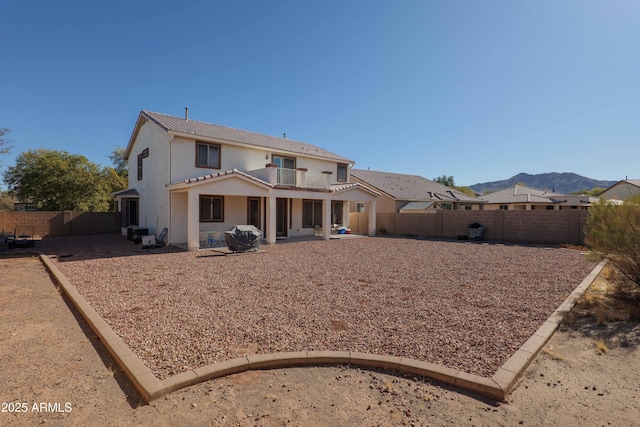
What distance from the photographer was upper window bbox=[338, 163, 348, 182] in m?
22.1

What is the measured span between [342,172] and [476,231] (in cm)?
953

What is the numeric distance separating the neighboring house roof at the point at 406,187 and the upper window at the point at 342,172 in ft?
22.7

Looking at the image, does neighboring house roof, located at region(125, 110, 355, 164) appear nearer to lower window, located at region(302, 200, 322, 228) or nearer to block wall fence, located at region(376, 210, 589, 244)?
Result: lower window, located at region(302, 200, 322, 228)

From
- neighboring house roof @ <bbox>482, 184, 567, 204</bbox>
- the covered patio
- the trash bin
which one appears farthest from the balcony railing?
neighboring house roof @ <bbox>482, 184, 567, 204</bbox>

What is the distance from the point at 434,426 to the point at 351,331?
1967mm

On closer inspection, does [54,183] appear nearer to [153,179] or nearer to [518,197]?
[153,179]

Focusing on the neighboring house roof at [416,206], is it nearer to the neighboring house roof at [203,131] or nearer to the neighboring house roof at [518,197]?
the neighboring house roof at [203,131]

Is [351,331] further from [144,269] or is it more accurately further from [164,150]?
[164,150]

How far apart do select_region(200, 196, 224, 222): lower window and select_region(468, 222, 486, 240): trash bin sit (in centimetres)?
1443

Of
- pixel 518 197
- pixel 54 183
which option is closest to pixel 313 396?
pixel 54 183

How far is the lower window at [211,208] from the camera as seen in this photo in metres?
15.1

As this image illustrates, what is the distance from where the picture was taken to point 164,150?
1466 cm

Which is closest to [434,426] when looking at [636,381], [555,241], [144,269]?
[636,381]

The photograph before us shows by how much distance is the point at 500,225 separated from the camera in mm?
18125
